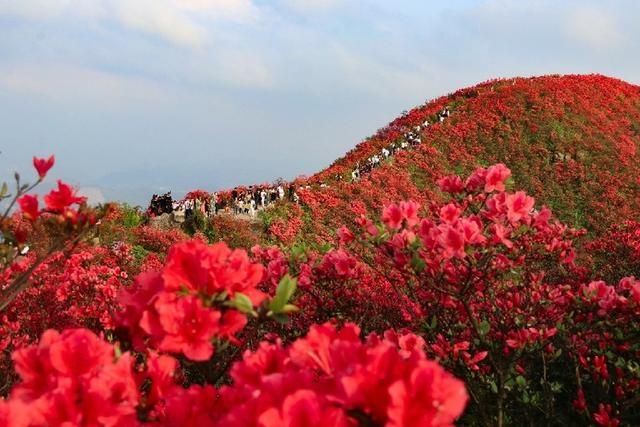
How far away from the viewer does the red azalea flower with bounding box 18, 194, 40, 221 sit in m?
2.59

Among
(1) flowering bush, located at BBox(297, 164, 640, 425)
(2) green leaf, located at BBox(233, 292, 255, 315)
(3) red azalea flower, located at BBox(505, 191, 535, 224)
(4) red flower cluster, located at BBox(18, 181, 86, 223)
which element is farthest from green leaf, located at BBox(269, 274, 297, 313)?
(3) red azalea flower, located at BBox(505, 191, 535, 224)

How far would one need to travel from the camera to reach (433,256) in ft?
13.8

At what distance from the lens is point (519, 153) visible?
22094 millimetres

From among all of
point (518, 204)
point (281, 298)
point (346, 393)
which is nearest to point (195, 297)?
point (281, 298)

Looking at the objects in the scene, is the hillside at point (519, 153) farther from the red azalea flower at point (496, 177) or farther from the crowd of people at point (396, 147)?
the red azalea flower at point (496, 177)

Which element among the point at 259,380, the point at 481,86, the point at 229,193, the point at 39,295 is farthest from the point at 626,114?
the point at 259,380

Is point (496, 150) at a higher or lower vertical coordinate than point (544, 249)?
higher

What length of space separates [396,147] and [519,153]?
5198mm

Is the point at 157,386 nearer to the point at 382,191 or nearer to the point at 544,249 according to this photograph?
the point at 544,249

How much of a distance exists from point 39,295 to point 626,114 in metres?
26.7

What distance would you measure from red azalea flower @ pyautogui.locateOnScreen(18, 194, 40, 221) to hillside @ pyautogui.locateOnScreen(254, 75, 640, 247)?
37.3 feet

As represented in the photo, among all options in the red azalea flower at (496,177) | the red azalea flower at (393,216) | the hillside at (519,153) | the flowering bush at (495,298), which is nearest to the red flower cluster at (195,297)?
the flowering bush at (495,298)

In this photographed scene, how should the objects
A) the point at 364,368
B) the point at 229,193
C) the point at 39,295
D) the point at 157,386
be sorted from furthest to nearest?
the point at 229,193 < the point at 39,295 < the point at 157,386 < the point at 364,368

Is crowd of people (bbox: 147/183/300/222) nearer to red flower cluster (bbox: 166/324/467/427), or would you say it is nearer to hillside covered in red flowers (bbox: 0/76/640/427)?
hillside covered in red flowers (bbox: 0/76/640/427)
